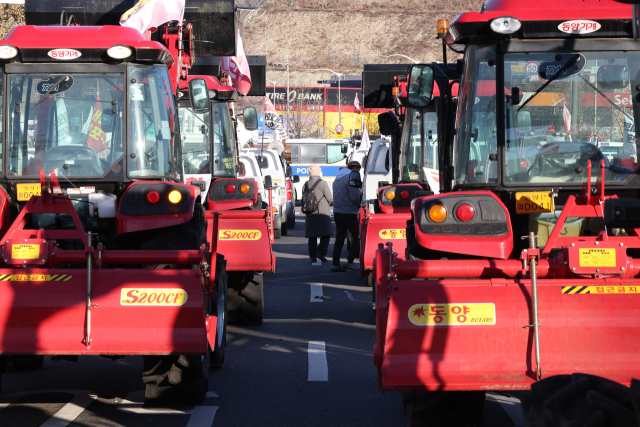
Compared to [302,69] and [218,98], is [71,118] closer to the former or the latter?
[218,98]

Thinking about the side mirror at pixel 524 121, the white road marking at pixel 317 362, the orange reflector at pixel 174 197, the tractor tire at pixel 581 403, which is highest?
the side mirror at pixel 524 121

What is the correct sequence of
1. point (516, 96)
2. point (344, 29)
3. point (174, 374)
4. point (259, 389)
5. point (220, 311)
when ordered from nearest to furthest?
point (516, 96) → point (174, 374) → point (259, 389) → point (220, 311) → point (344, 29)

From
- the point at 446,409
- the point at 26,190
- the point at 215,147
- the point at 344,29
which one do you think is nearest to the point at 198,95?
the point at 26,190

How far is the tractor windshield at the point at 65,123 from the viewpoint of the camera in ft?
20.8

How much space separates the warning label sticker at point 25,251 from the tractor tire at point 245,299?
13.4 feet

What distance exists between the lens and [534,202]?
533 centimetres

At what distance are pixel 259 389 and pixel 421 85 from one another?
2.82 meters

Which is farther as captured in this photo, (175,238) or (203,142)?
(203,142)

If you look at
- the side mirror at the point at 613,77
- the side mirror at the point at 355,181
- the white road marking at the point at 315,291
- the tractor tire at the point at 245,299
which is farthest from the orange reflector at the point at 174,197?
the side mirror at the point at 355,181

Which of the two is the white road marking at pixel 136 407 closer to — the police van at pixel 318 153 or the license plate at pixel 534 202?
the license plate at pixel 534 202

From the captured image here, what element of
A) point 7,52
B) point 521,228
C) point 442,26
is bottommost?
point 521,228

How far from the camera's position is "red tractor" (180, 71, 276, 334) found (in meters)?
9.21

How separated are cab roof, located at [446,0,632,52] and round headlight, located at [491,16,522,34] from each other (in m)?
0.05

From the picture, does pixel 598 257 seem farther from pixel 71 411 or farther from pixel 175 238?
pixel 71 411
